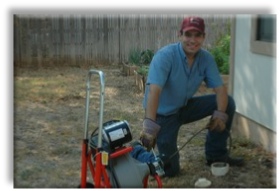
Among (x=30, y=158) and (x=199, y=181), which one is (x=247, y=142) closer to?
(x=199, y=181)

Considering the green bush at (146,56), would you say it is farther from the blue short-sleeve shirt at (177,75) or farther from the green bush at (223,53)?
the green bush at (223,53)

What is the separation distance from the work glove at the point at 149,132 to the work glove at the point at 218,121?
0.42 m

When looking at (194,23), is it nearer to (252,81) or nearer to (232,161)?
(252,81)

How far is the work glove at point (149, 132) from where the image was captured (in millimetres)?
3451

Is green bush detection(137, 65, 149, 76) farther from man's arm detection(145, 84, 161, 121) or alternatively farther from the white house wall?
the white house wall

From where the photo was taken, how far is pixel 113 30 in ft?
11.7

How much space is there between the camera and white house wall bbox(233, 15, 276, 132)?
144 inches

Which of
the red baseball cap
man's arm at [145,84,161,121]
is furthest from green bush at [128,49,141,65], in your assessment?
the red baseball cap

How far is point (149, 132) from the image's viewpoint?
3.45m

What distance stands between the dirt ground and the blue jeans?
0.45 ft

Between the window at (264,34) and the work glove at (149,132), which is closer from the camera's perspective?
the work glove at (149,132)

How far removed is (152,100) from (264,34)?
0.91 m

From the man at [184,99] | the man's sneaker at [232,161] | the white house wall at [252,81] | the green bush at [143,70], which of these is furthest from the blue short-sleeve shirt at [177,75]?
the man's sneaker at [232,161]

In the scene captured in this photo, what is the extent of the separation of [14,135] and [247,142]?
1.63 metres
